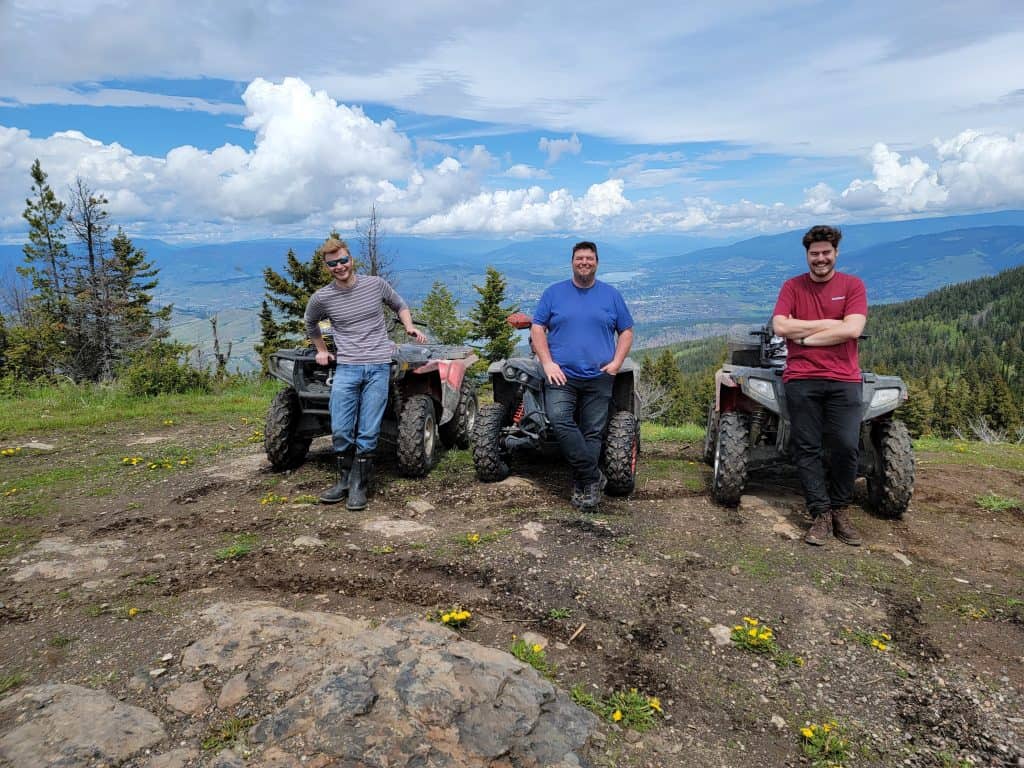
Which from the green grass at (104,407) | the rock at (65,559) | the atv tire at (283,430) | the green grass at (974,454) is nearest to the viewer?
the rock at (65,559)

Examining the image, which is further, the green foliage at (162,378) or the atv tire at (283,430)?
the green foliage at (162,378)

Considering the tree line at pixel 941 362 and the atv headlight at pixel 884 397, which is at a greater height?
the atv headlight at pixel 884 397

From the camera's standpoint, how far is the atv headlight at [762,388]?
514 centimetres

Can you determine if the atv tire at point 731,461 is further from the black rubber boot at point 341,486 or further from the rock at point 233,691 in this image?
the rock at point 233,691

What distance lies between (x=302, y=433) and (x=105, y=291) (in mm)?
25869

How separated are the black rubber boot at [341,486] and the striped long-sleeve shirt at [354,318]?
87 centimetres

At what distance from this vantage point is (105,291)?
26547mm

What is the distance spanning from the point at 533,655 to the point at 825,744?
1.29 meters

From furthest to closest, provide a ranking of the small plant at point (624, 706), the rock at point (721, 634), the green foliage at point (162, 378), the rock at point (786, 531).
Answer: the green foliage at point (162, 378), the rock at point (786, 531), the rock at point (721, 634), the small plant at point (624, 706)

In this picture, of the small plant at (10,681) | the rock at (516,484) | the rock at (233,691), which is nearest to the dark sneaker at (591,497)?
the rock at (516,484)

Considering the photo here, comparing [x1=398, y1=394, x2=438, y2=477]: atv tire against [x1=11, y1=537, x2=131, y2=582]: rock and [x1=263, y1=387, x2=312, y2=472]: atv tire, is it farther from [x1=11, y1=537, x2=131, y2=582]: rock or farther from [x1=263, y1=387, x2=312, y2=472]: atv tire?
[x1=11, y1=537, x2=131, y2=582]: rock

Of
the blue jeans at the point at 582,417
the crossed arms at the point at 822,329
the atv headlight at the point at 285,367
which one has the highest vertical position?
the crossed arms at the point at 822,329

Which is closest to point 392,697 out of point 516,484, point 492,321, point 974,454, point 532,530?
point 532,530

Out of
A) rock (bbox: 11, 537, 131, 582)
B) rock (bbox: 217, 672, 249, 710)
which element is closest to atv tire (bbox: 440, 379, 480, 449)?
rock (bbox: 11, 537, 131, 582)
